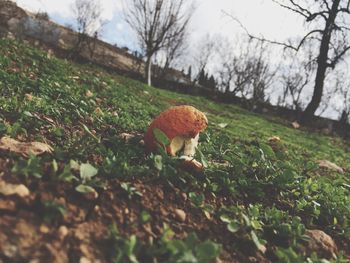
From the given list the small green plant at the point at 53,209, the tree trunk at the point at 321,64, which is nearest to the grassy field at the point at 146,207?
the small green plant at the point at 53,209

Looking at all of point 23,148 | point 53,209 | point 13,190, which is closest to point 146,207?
point 53,209

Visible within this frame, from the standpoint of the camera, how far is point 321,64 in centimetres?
2133

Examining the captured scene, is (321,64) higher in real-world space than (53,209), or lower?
higher

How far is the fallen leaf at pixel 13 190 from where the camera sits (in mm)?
1929

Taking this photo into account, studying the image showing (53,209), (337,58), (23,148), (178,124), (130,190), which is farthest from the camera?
(337,58)

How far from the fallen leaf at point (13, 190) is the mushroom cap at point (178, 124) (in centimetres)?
152

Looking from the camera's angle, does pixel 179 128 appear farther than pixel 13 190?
Yes

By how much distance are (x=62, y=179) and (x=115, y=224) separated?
43 cm

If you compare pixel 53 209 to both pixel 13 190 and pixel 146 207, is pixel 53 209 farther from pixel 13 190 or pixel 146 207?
pixel 146 207

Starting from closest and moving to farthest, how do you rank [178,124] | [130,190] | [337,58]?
1. [130,190]
2. [178,124]
3. [337,58]

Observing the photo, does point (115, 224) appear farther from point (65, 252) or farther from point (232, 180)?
point (232, 180)

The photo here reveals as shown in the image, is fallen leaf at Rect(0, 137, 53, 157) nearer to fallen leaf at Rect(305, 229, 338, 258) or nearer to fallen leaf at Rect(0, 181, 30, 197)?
fallen leaf at Rect(0, 181, 30, 197)

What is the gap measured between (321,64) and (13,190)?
21.9m

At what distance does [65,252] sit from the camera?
1.75 m
